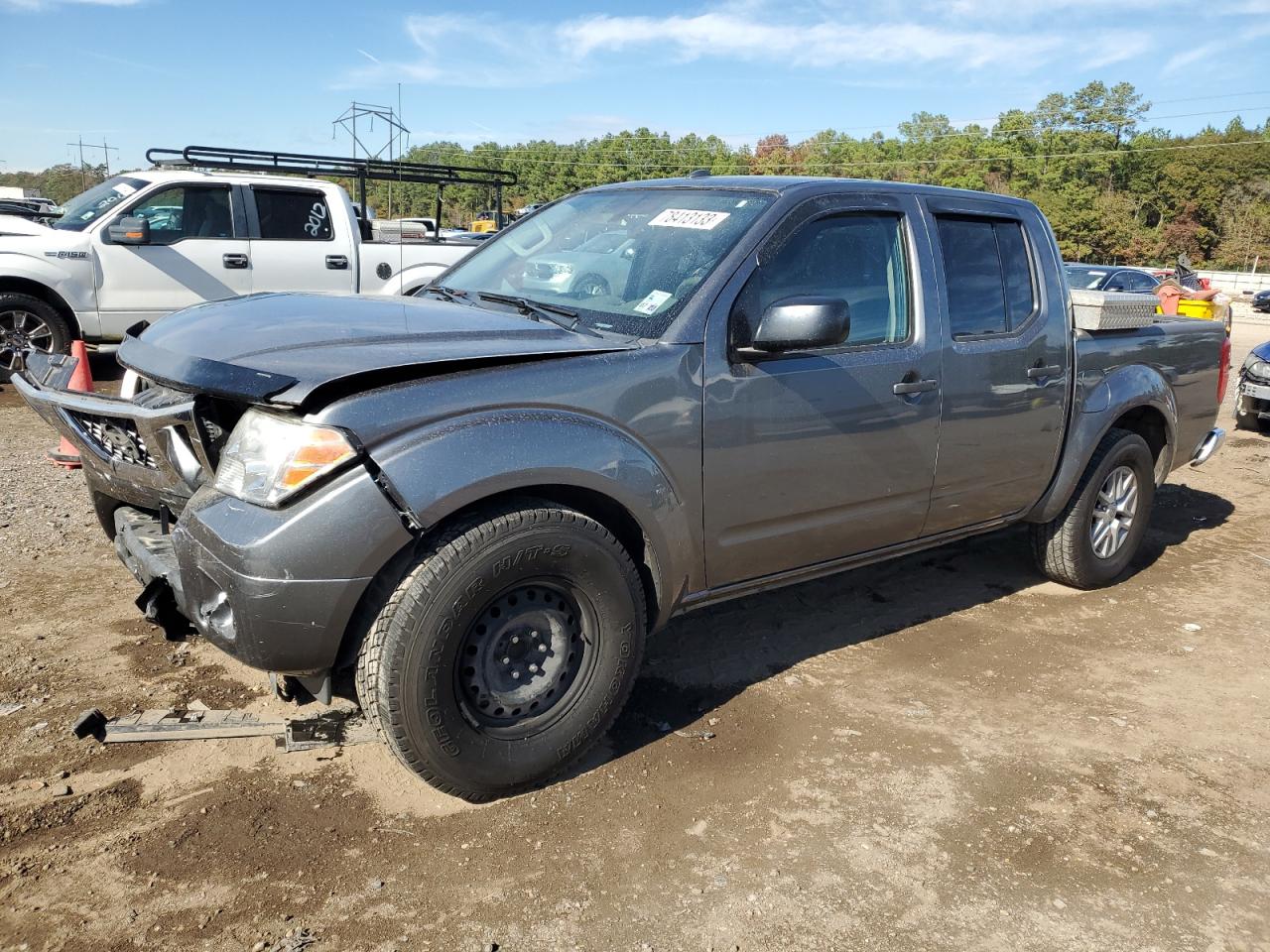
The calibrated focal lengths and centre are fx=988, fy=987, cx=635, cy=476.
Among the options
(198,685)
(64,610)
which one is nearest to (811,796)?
(198,685)

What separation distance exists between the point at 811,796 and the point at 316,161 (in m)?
9.05

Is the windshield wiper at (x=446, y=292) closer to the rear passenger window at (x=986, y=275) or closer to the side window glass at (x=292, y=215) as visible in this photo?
the rear passenger window at (x=986, y=275)

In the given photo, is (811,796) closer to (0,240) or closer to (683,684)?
(683,684)

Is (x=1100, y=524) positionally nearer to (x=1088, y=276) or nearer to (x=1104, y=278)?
(x=1088, y=276)

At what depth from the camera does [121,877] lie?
254cm

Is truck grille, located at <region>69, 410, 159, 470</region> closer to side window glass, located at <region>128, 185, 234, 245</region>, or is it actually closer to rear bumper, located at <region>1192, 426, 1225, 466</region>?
rear bumper, located at <region>1192, 426, 1225, 466</region>

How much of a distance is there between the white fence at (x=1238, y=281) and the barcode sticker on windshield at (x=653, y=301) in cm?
5926

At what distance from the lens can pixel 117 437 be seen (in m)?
3.10

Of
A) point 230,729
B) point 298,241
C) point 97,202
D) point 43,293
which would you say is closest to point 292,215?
point 298,241

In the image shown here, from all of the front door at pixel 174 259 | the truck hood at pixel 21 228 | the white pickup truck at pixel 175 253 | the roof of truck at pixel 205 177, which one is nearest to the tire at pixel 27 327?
the white pickup truck at pixel 175 253

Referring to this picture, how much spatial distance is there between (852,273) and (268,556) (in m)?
2.33

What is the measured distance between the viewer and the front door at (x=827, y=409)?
3.28 meters

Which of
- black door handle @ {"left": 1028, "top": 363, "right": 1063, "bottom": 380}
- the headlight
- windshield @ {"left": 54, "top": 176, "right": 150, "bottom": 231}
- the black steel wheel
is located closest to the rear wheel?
black door handle @ {"left": 1028, "top": 363, "right": 1063, "bottom": 380}

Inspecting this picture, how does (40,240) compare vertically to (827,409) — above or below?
above
